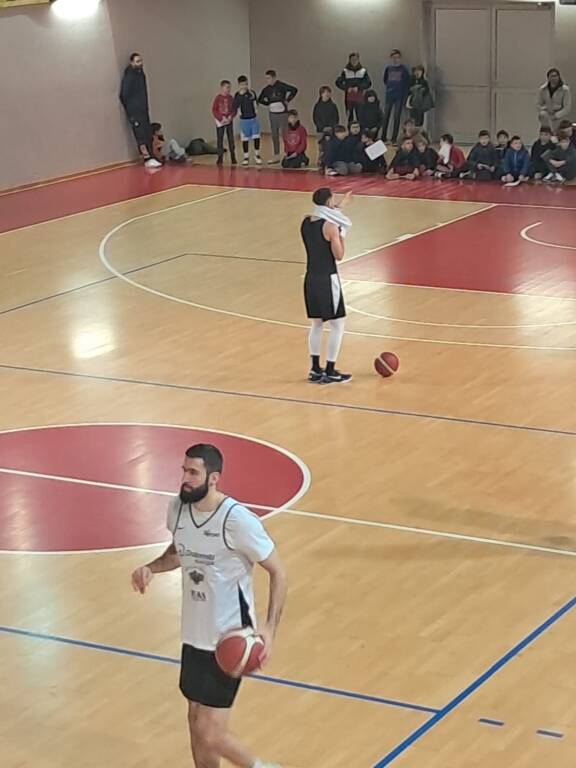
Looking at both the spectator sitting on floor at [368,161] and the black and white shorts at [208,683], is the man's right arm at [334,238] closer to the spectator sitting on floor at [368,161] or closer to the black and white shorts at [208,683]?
the black and white shorts at [208,683]

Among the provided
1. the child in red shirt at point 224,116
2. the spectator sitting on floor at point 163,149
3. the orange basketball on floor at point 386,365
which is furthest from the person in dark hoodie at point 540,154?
the orange basketball on floor at point 386,365

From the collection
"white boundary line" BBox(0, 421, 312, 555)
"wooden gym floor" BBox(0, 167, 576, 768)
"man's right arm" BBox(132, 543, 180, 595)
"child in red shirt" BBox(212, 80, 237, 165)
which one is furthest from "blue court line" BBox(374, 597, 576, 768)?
"child in red shirt" BBox(212, 80, 237, 165)

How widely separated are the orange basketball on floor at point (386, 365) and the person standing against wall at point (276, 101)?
17.4m

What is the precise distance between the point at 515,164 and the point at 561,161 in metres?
0.86

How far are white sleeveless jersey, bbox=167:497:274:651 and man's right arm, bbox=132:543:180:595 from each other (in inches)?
4.8

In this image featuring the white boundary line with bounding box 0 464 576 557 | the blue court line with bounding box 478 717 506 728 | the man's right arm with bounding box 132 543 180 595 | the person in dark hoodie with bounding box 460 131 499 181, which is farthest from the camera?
the person in dark hoodie with bounding box 460 131 499 181

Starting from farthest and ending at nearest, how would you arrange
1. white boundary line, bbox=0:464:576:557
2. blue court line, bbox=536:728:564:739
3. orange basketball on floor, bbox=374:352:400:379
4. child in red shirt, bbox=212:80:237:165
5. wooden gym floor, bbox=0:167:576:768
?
1. child in red shirt, bbox=212:80:237:165
2. orange basketball on floor, bbox=374:352:400:379
3. white boundary line, bbox=0:464:576:557
4. wooden gym floor, bbox=0:167:576:768
5. blue court line, bbox=536:728:564:739

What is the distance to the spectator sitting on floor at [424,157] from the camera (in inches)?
1198

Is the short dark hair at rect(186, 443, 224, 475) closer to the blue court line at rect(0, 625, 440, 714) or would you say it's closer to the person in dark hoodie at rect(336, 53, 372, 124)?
the blue court line at rect(0, 625, 440, 714)

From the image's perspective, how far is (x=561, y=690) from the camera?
9.49 meters

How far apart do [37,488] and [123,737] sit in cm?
478

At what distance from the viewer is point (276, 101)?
33656 mm

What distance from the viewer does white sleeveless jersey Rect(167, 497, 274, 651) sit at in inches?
304

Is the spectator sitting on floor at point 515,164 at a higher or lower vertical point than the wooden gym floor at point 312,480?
lower
